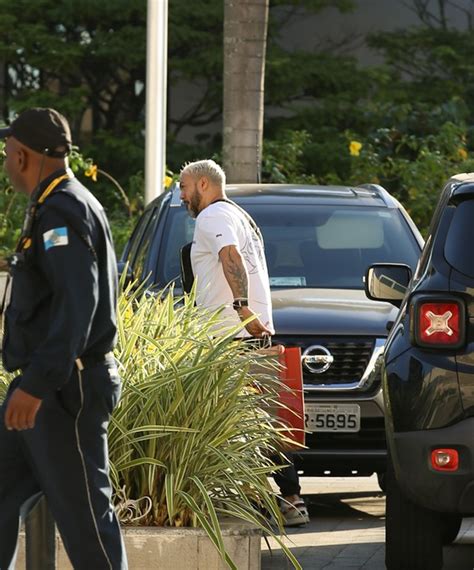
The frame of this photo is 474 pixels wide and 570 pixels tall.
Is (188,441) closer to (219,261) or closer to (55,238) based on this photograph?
(55,238)

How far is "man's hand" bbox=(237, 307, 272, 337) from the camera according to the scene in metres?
8.01

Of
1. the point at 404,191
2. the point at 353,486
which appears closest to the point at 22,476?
the point at 353,486

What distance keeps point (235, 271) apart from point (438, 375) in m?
2.03

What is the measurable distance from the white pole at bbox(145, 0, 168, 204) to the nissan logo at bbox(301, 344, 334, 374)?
624 cm

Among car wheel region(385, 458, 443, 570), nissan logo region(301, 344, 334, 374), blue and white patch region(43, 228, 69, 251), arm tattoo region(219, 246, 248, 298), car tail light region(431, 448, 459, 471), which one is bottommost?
car wheel region(385, 458, 443, 570)

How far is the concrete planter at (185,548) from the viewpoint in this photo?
6266 mm

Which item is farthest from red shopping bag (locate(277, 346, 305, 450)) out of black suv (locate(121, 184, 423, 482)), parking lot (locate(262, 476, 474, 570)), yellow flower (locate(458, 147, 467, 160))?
yellow flower (locate(458, 147, 467, 160))

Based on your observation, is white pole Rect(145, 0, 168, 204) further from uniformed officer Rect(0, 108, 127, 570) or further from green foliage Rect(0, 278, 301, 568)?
uniformed officer Rect(0, 108, 127, 570)

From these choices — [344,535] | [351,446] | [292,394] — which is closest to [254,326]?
[292,394]

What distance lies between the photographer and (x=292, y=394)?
7.62m

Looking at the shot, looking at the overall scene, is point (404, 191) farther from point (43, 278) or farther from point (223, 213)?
point (43, 278)

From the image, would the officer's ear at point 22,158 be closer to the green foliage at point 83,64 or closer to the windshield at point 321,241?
the windshield at point 321,241

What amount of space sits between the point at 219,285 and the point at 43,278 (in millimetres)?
3151

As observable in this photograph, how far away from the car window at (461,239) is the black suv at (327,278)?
6.65 feet
